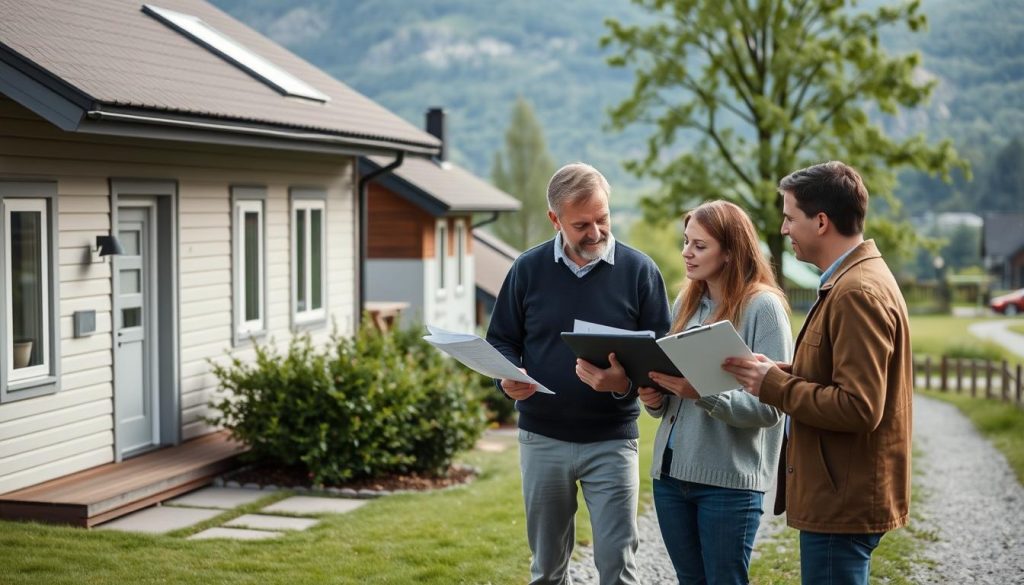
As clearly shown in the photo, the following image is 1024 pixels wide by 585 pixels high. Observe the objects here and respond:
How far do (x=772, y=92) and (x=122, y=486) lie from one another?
2443 cm

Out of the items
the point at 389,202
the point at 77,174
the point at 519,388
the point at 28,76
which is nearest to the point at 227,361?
the point at 77,174

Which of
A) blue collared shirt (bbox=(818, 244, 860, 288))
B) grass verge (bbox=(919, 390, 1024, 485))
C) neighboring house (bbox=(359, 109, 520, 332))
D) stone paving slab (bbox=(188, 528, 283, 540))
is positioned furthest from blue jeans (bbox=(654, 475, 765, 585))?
neighboring house (bbox=(359, 109, 520, 332))

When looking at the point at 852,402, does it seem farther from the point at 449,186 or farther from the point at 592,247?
the point at 449,186

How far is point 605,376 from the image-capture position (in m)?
4.30

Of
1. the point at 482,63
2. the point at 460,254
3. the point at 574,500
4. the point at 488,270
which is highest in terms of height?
the point at 482,63

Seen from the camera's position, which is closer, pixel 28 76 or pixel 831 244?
pixel 831 244

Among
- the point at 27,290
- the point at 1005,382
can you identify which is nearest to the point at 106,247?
the point at 27,290

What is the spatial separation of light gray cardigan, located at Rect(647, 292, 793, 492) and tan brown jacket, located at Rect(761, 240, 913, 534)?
1.08 ft

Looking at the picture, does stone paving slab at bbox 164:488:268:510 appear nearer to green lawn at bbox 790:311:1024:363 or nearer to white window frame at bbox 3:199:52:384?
white window frame at bbox 3:199:52:384

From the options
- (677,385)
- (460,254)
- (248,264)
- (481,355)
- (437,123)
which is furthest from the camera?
(437,123)

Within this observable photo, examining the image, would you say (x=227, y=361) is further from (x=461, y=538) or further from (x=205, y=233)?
(x=461, y=538)

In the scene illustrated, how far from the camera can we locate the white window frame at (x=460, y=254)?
84.1 feet

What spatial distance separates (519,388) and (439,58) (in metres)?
172

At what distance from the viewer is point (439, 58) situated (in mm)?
172625
